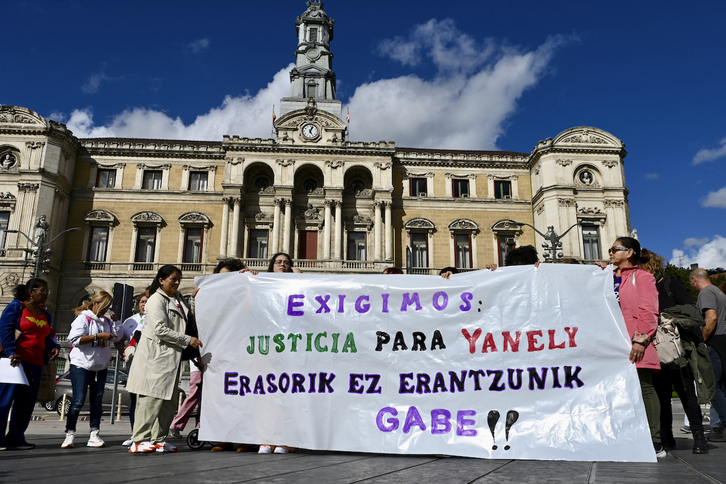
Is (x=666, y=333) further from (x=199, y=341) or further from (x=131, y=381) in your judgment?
(x=131, y=381)

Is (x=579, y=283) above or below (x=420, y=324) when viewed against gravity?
above

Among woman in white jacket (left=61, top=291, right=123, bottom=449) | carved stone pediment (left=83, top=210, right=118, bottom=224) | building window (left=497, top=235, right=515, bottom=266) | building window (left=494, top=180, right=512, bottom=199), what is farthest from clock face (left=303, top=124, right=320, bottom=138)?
woman in white jacket (left=61, top=291, right=123, bottom=449)

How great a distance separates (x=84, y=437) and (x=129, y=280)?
2431 centimetres

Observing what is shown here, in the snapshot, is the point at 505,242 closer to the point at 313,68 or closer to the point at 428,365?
the point at 313,68

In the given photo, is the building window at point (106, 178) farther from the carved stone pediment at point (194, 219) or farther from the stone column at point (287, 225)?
the stone column at point (287, 225)

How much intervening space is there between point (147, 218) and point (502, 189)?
22330 millimetres

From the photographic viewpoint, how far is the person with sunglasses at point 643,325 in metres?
4.84

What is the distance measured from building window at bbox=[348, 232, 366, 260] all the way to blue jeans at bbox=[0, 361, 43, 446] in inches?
984

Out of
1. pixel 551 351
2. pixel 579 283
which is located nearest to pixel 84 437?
pixel 551 351

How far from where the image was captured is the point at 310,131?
3162 centimetres

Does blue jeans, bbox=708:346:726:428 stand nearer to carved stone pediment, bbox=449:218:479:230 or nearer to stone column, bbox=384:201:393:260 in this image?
stone column, bbox=384:201:393:260

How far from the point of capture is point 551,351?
5.04 m

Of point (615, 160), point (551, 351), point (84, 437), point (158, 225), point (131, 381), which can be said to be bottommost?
point (84, 437)

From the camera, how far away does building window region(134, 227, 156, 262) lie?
100 feet
